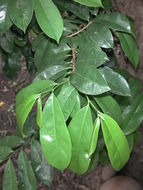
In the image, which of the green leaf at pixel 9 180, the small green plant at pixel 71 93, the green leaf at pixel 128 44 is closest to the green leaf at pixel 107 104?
the small green plant at pixel 71 93

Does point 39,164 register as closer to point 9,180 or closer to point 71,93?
point 9,180

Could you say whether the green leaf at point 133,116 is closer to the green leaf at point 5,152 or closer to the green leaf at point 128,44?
the green leaf at point 128,44

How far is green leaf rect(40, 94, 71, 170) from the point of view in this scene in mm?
594

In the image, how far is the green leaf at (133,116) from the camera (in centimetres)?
87

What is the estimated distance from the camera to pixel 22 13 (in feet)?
2.51

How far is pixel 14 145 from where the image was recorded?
3.15 feet

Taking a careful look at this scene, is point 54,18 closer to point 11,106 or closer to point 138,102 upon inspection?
point 138,102

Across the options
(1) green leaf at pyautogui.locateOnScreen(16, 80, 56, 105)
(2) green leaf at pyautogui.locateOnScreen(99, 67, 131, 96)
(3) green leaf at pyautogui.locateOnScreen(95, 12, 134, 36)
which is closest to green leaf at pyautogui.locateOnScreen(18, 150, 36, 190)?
(1) green leaf at pyautogui.locateOnScreen(16, 80, 56, 105)

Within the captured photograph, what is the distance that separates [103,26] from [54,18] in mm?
183

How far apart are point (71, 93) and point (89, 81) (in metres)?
0.05

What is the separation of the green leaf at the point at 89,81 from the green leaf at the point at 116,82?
84 millimetres

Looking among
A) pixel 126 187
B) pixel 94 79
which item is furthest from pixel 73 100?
pixel 126 187

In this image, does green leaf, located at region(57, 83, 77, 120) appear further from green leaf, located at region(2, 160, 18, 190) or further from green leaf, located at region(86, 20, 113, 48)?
green leaf, located at region(2, 160, 18, 190)

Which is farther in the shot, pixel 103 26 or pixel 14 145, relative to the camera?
pixel 14 145
